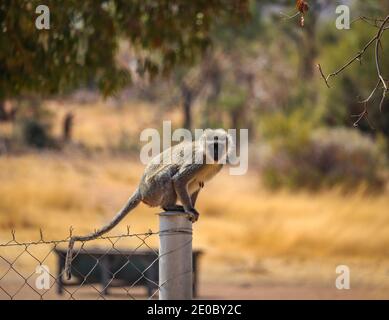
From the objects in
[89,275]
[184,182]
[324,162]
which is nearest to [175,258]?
[184,182]

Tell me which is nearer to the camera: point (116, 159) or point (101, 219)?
point (101, 219)

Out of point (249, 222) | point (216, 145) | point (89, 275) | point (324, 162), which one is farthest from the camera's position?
point (324, 162)

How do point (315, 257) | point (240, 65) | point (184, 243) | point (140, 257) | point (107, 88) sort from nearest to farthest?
point (184, 243)
point (107, 88)
point (140, 257)
point (315, 257)
point (240, 65)

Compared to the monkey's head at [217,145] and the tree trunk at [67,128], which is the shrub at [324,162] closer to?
the tree trunk at [67,128]

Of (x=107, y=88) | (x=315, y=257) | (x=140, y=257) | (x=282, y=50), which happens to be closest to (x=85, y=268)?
(x=140, y=257)

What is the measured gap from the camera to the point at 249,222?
20391mm

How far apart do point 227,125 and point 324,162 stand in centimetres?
1754

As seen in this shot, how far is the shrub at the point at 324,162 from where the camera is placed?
25062mm

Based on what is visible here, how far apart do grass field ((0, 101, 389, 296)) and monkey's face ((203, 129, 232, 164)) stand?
27.0 ft

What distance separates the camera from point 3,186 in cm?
2183

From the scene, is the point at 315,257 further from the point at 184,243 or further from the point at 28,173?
the point at 184,243

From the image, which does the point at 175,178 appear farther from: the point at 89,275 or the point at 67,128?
the point at 67,128
